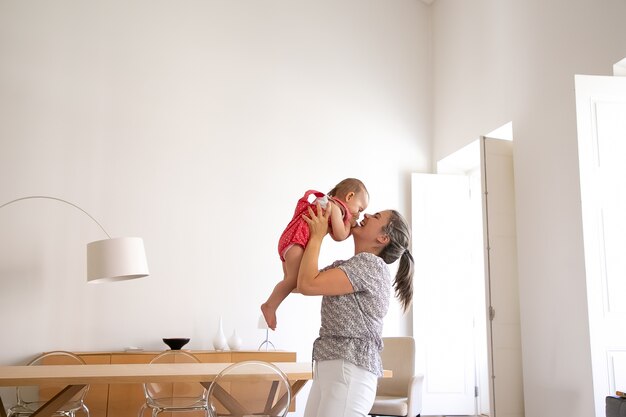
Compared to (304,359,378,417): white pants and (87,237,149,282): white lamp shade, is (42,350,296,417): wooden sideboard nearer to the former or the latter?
(87,237,149,282): white lamp shade

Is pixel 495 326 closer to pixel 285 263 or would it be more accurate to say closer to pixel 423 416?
pixel 423 416

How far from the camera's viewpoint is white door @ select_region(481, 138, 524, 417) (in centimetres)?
529

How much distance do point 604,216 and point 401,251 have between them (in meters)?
2.80

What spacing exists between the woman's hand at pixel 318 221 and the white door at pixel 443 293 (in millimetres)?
4509

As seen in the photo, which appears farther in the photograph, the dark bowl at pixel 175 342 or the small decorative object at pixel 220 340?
the small decorative object at pixel 220 340

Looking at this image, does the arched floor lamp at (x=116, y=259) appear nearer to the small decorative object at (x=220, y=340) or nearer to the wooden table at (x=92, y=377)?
the wooden table at (x=92, y=377)

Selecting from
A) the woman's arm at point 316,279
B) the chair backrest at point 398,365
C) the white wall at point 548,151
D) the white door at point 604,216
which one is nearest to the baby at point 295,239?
the woman's arm at point 316,279

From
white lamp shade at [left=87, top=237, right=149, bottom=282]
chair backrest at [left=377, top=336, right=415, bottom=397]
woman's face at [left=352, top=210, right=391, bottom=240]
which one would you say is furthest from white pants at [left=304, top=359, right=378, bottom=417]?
chair backrest at [left=377, top=336, right=415, bottom=397]

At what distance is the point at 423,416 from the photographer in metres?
6.44

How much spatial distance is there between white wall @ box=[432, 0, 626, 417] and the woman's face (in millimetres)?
2918

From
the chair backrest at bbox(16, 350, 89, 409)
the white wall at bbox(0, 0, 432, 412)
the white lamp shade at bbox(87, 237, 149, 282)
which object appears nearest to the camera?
the chair backrest at bbox(16, 350, 89, 409)

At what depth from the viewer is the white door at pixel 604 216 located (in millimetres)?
4379

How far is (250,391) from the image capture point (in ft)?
9.46

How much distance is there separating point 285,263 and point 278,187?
170 inches
